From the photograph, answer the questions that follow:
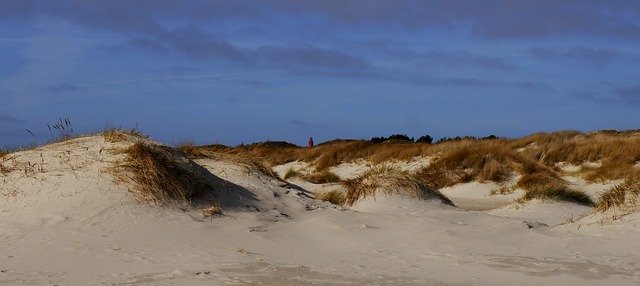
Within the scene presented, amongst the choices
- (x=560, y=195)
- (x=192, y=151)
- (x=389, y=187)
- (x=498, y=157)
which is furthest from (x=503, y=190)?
(x=192, y=151)

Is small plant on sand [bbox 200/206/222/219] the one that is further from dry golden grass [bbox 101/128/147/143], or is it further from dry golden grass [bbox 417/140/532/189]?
dry golden grass [bbox 417/140/532/189]

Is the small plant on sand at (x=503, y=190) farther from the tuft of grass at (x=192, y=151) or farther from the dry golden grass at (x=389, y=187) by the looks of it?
the tuft of grass at (x=192, y=151)

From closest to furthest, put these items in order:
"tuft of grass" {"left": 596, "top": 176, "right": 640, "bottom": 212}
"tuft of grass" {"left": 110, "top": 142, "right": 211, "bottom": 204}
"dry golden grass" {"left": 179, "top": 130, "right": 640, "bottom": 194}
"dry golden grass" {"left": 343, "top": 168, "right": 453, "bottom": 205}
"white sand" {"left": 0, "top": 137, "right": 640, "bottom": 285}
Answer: "white sand" {"left": 0, "top": 137, "right": 640, "bottom": 285} → "tuft of grass" {"left": 110, "top": 142, "right": 211, "bottom": 204} → "tuft of grass" {"left": 596, "top": 176, "right": 640, "bottom": 212} → "dry golden grass" {"left": 343, "top": 168, "right": 453, "bottom": 205} → "dry golden grass" {"left": 179, "top": 130, "right": 640, "bottom": 194}

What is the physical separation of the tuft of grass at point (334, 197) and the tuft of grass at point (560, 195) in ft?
11.4

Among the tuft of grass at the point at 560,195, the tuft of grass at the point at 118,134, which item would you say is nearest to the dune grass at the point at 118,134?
the tuft of grass at the point at 118,134

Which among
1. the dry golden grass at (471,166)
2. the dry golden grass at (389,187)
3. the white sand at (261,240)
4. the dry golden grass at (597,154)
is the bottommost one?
the white sand at (261,240)

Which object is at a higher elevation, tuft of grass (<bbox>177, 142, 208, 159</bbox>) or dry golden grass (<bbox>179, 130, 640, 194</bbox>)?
dry golden grass (<bbox>179, 130, 640, 194</bbox>)

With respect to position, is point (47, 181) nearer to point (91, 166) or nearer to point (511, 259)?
point (91, 166)

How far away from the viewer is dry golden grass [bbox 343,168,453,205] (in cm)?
1243

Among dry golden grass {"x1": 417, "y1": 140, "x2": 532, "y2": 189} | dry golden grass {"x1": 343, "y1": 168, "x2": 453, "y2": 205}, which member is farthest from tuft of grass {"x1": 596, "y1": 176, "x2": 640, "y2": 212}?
dry golden grass {"x1": 417, "y1": 140, "x2": 532, "y2": 189}

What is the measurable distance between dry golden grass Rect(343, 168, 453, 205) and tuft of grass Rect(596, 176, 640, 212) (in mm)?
2856

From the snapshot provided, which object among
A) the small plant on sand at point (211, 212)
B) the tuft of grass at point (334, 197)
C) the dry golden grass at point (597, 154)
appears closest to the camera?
the small plant on sand at point (211, 212)

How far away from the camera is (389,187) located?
12.5m

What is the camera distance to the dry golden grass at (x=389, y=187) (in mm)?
12430
